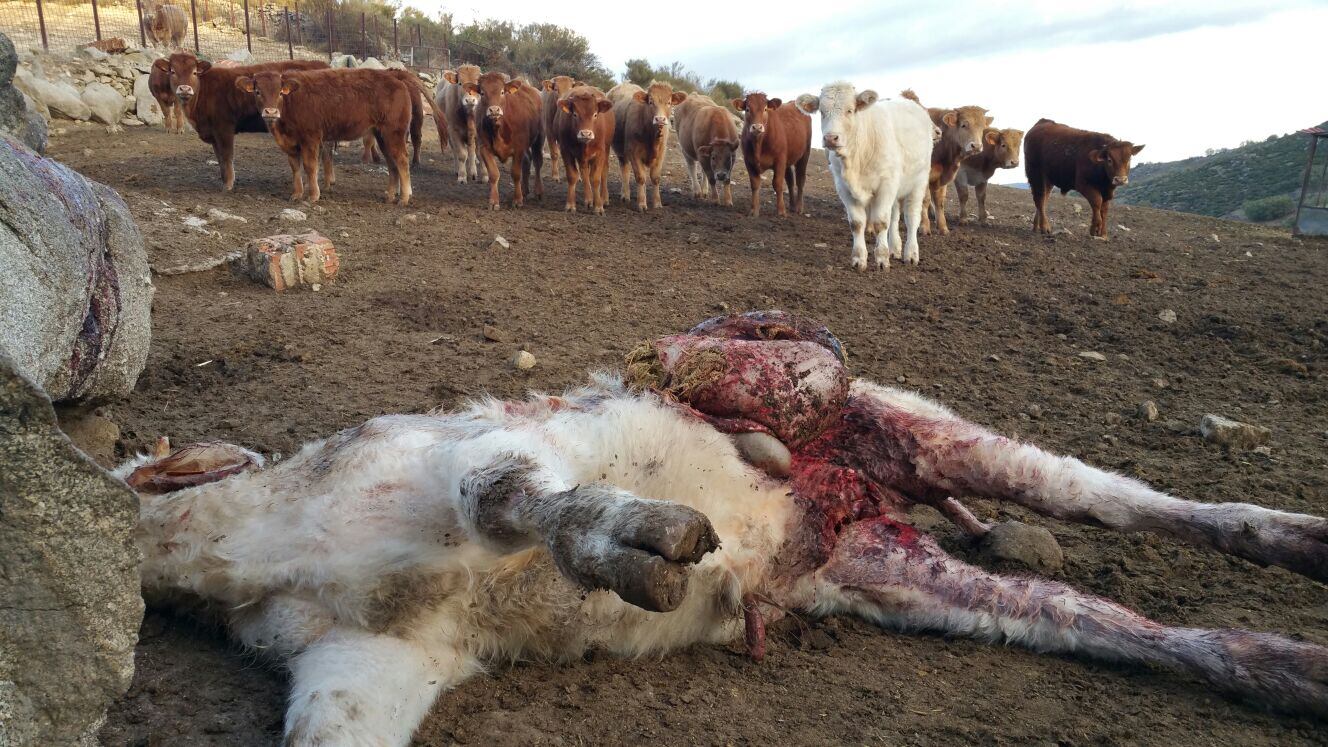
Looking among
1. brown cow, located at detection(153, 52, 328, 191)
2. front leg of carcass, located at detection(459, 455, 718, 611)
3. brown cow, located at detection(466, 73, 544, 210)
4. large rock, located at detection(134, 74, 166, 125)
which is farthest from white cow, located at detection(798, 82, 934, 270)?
large rock, located at detection(134, 74, 166, 125)

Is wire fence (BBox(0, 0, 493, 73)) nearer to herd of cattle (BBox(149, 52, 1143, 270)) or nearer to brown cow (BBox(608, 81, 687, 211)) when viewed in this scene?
herd of cattle (BBox(149, 52, 1143, 270))

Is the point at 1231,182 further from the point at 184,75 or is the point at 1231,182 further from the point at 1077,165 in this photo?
the point at 184,75

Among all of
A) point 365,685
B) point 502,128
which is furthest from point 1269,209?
point 365,685

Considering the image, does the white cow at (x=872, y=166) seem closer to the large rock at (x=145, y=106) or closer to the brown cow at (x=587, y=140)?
the brown cow at (x=587, y=140)

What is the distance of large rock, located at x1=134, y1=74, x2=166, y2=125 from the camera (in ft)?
62.6

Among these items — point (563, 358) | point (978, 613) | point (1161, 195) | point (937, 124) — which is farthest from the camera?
point (1161, 195)

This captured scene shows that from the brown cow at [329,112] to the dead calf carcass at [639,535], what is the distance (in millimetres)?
→ 10356

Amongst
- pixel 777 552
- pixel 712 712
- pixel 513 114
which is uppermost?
pixel 513 114

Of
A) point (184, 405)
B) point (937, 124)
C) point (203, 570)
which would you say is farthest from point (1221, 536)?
point (937, 124)

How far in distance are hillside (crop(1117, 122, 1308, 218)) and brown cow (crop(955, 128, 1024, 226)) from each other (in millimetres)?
11437

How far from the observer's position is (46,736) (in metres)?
1.73

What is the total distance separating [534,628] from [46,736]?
4.15 feet

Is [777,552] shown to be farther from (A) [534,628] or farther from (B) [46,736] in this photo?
(B) [46,736]

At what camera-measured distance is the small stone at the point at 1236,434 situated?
4.85 meters
